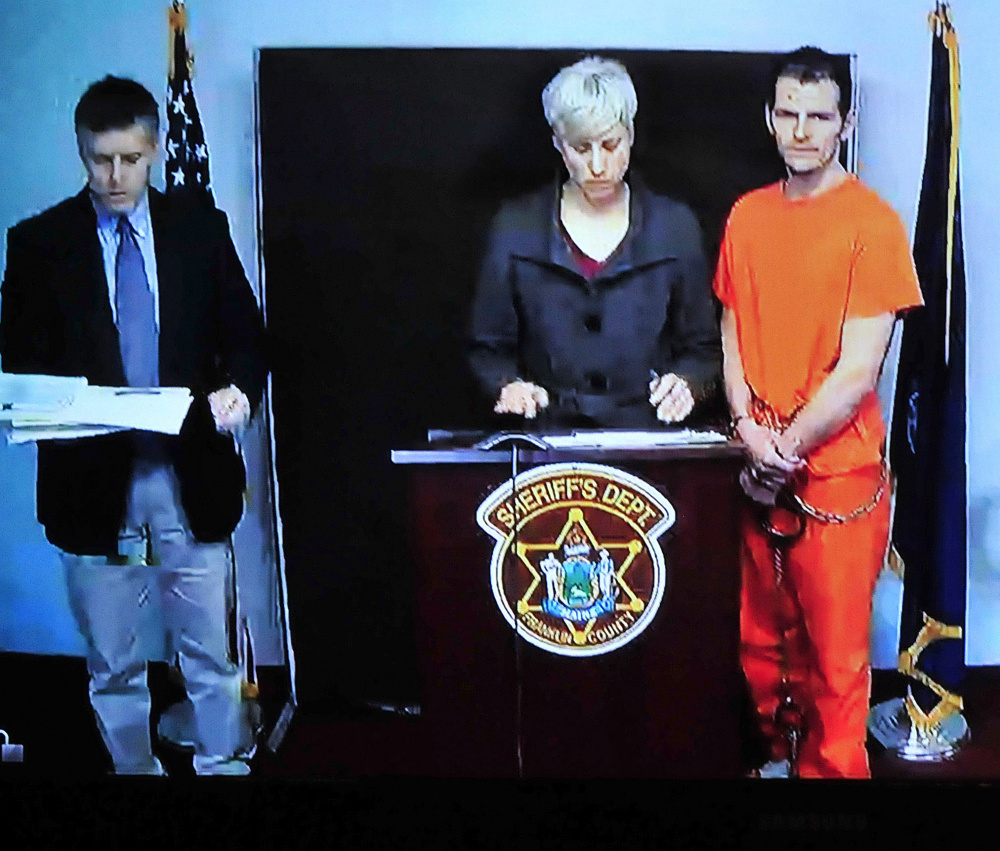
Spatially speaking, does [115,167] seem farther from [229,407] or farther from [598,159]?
[598,159]

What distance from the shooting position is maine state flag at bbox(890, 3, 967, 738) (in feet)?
5.04

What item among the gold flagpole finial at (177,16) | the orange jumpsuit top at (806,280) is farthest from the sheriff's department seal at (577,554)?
the gold flagpole finial at (177,16)

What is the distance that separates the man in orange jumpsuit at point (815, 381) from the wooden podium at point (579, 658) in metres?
0.06

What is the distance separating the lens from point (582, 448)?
155 centimetres

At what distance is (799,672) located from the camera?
1.61 meters

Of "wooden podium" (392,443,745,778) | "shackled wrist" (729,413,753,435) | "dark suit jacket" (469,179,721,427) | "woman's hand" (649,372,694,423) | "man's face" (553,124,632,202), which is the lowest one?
"wooden podium" (392,443,745,778)

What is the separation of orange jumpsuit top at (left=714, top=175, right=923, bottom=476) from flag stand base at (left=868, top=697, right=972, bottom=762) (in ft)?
1.31

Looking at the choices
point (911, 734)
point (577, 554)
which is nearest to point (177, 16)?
point (577, 554)

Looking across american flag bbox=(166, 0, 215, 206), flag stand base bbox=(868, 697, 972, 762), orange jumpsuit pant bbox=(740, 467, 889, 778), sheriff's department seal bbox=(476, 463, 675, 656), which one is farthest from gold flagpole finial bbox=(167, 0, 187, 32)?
flag stand base bbox=(868, 697, 972, 762)

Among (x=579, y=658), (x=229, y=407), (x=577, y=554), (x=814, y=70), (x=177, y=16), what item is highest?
(x=177, y=16)

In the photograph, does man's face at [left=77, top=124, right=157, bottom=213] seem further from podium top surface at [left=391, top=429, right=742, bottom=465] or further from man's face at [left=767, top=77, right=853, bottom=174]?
man's face at [left=767, top=77, right=853, bottom=174]

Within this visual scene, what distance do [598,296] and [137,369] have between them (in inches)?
26.3

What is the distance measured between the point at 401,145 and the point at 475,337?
293 mm

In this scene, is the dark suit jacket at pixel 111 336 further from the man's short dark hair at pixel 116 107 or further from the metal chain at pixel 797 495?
the metal chain at pixel 797 495
